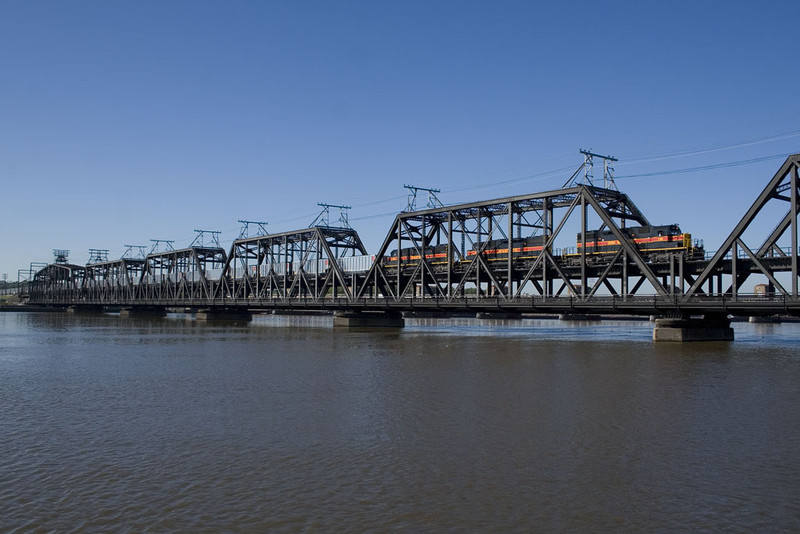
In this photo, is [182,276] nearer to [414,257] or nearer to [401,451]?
[414,257]

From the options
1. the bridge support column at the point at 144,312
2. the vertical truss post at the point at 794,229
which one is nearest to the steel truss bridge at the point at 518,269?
the vertical truss post at the point at 794,229

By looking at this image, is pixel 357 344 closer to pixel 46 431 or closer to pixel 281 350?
pixel 281 350

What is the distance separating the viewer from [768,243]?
54656mm

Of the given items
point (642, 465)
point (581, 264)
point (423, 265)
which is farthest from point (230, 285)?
point (642, 465)

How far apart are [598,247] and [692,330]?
14.0m

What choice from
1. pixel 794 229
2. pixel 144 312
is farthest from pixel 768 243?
pixel 144 312

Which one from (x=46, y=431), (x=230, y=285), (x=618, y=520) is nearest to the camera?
(x=618, y=520)

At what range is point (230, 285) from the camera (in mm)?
140375

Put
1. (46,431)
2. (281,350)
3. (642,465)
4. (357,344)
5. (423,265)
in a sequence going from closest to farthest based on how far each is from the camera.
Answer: (642,465) → (46,431) → (281,350) → (357,344) → (423,265)

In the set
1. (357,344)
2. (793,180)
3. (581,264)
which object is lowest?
(357,344)

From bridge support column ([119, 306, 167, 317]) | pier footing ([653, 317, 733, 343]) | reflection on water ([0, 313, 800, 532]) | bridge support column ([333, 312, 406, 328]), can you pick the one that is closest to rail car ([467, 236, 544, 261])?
pier footing ([653, 317, 733, 343])

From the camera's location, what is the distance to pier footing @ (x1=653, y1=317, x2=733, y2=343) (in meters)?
59.2

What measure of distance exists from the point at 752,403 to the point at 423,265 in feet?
204

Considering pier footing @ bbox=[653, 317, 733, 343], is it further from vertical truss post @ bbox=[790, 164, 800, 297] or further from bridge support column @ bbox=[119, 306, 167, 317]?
bridge support column @ bbox=[119, 306, 167, 317]
